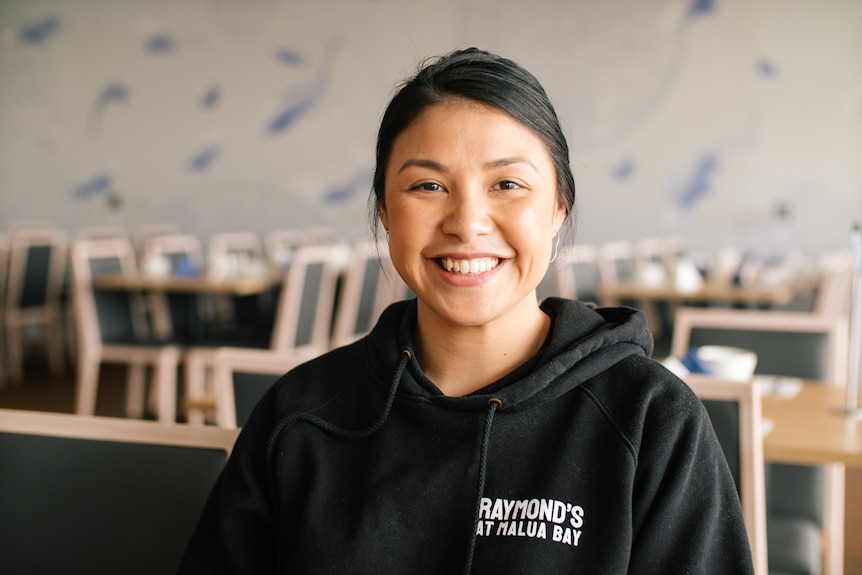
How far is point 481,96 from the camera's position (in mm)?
969

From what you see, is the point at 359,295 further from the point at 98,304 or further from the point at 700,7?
the point at 700,7

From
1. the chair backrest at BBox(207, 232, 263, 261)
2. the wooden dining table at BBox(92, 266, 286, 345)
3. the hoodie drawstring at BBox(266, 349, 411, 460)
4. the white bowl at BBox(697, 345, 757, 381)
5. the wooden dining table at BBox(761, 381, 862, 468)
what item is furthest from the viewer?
the chair backrest at BBox(207, 232, 263, 261)

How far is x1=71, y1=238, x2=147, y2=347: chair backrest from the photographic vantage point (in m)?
4.00

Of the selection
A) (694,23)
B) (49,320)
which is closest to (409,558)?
(49,320)

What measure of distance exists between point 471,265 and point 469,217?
0.06 m

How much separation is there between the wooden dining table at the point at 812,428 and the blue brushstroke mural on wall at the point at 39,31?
730 cm

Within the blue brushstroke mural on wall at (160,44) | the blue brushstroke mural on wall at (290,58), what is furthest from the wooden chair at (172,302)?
the blue brushstroke mural on wall at (160,44)

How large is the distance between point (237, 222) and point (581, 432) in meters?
6.49

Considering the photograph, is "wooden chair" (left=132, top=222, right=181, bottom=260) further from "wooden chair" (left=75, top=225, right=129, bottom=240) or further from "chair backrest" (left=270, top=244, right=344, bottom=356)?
"chair backrest" (left=270, top=244, right=344, bottom=356)

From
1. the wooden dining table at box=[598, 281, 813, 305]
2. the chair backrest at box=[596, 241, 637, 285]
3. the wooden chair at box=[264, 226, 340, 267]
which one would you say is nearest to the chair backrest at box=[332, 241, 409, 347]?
the wooden dining table at box=[598, 281, 813, 305]

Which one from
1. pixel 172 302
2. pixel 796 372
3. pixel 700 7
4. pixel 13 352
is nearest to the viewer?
pixel 796 372

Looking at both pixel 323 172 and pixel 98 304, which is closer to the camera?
pixel 98 304

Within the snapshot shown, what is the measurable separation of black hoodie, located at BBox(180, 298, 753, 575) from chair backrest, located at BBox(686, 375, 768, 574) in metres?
0.37

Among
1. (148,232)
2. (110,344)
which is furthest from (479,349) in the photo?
(148,232)
